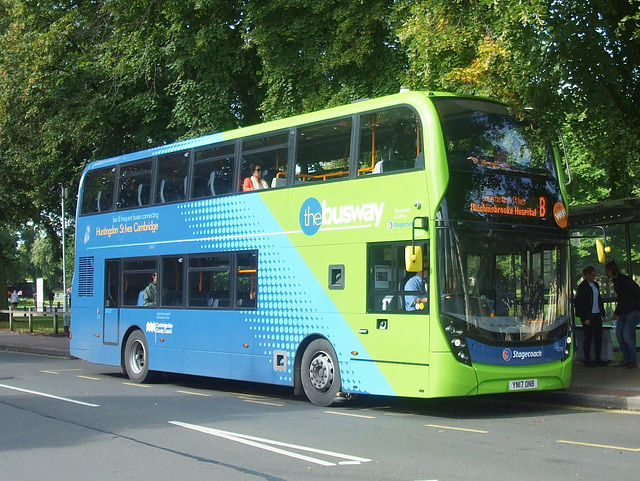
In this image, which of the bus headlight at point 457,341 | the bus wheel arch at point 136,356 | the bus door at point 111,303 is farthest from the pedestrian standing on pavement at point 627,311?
the bus door at point 111,303

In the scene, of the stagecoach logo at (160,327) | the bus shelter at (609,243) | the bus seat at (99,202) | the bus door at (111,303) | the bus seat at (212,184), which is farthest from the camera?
the bus seat at (99,202)

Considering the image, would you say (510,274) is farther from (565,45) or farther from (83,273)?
(83,273)

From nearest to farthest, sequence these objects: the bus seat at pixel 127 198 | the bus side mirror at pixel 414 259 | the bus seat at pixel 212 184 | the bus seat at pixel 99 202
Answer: the bus side mirror at pixel 414 259 < the bus seat at pixel 212 184 < the bus seat at pixel 127 198 < the bus seat at pixel 99 202

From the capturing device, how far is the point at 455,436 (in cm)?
986

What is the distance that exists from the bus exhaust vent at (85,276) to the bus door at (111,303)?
720 mm

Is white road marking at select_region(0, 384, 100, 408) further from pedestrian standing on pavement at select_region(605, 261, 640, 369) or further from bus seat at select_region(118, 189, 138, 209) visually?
pedestrian standing on pavement at select_region(605, 261, 640, 369)

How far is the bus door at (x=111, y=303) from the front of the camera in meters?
18.0

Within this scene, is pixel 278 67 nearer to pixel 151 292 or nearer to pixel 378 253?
pixel 151 292

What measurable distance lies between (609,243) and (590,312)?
172 centimetres

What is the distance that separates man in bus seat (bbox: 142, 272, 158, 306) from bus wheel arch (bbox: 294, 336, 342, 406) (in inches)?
180

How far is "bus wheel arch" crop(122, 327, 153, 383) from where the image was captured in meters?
17.2

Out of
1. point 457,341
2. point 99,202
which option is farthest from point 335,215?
point 99,202

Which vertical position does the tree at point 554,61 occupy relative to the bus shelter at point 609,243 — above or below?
above

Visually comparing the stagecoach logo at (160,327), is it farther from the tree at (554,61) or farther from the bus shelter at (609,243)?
the bus shelter at (609,243)
